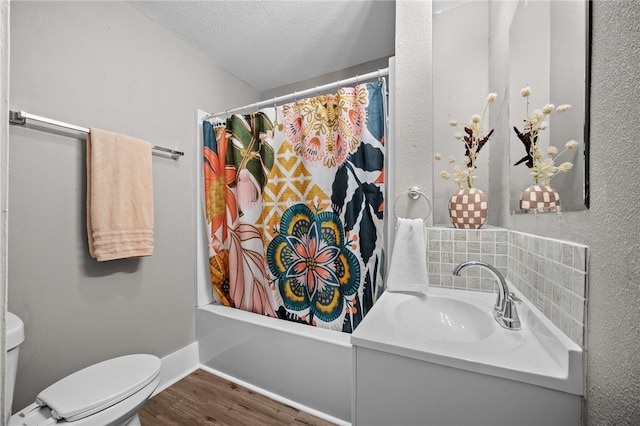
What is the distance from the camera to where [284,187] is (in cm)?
160

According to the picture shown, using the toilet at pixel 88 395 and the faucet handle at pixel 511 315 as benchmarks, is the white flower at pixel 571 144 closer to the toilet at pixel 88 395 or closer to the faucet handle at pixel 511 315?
the faucet handle at pixel 511 315

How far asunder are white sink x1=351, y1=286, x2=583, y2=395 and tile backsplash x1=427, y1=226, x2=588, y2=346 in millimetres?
47

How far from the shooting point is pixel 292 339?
1.40 m

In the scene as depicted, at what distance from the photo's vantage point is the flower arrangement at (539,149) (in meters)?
0.66

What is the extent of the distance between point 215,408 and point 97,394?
643 mm

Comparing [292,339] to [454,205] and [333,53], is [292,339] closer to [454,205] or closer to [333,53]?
[454,205]

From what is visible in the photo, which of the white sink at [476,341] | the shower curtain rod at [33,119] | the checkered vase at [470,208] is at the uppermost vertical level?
the shower curtain rod at [33,119]

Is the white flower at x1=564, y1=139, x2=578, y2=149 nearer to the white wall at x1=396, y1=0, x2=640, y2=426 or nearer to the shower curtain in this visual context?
the white wall at x1=396, y1=0, x2=640, y2=426

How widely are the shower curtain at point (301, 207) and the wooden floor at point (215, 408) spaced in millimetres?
464

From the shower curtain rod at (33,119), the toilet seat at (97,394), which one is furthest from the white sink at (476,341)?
the shower curtain rod at (33,119)

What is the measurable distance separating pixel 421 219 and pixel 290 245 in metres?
0.79

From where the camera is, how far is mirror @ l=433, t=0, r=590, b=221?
579 millimetres

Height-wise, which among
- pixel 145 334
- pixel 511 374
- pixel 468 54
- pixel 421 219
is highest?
pixel 468 54

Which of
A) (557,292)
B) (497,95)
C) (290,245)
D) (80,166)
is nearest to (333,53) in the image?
(497,95)
